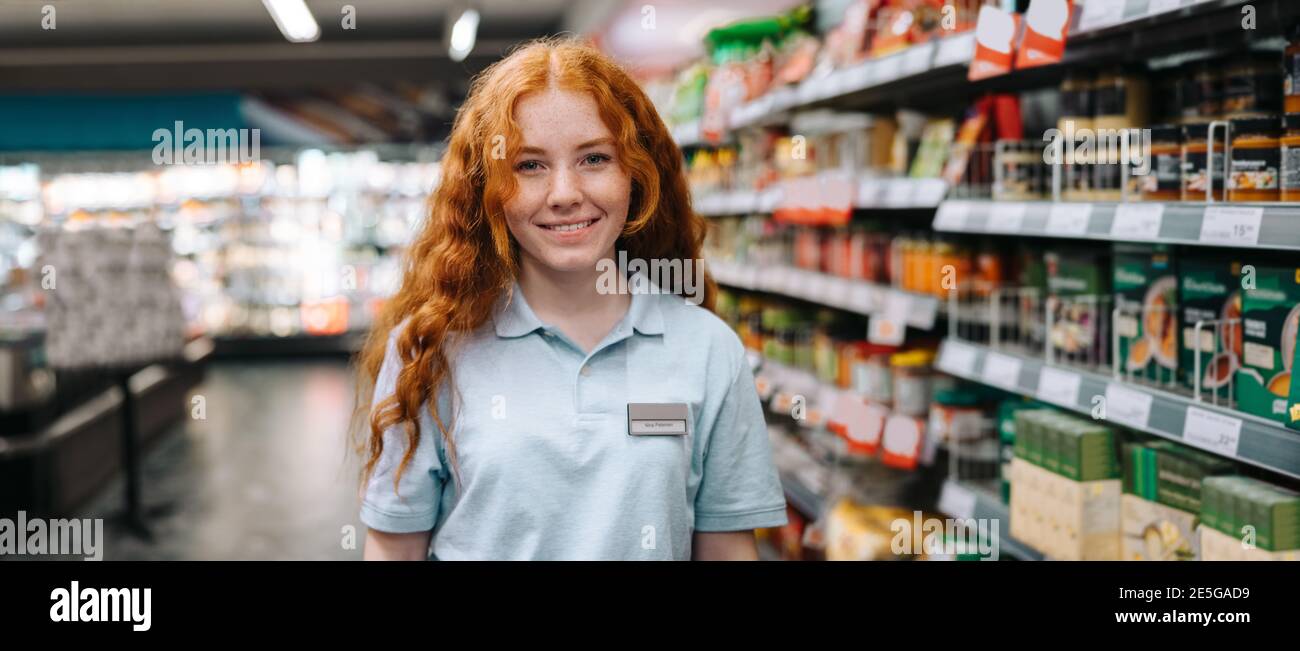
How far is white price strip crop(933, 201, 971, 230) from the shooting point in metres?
2.75

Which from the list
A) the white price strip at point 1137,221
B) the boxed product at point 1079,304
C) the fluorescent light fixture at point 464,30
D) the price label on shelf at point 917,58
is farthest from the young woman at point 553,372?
the fluorescent light fixture at point 464,30

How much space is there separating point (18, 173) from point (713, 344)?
37.6ft

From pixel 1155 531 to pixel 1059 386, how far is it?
0.35 m

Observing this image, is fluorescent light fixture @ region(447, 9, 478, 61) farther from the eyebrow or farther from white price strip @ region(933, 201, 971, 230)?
the eyebrow

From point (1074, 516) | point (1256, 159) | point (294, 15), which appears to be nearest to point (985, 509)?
point (1074, 516)

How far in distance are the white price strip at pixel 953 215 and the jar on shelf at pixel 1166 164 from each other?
64cm

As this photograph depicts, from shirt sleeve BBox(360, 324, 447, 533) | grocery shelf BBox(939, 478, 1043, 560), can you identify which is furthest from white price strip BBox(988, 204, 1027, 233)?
shirt sleeve BBox(360, 324, 447, 533)

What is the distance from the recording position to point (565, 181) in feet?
4.61

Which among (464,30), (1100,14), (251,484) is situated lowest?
(251,484)

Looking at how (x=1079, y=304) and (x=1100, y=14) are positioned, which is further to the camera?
(x=1079, y=304)

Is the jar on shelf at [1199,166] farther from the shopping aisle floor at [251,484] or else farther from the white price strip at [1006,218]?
the shopping aisle floor at [251,484]

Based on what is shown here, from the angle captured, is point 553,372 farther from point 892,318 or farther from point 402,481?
point 892,318

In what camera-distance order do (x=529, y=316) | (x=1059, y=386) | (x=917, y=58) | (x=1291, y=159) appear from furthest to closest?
(x=917, y=58)
(x=1059, y=386)
(x=1291, y=159)
(x=529, y=316)
